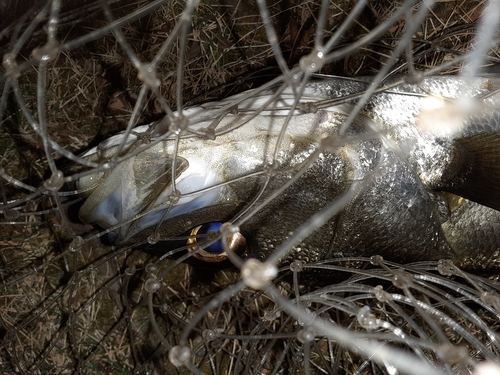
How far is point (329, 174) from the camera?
1.83 metres

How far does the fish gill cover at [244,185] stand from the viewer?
1.65 metres

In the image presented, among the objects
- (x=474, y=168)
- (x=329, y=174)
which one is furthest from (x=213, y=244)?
(x=474, y=168)

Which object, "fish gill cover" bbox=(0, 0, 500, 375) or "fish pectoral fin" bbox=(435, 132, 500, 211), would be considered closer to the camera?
"fish gill cover" bbox=(0, 0, 500, 375)

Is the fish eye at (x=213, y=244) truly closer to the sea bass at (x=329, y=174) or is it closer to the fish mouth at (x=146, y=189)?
the sea bass at (x=329, y=174)

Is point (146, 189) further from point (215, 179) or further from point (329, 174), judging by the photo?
point (329, 174)

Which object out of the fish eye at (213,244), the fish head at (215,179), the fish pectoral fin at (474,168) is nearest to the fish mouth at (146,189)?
the fish head at (215,179)

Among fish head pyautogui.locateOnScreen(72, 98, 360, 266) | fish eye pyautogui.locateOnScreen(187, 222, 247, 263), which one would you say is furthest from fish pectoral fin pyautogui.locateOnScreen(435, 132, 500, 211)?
fish eye pyautogui.locateOnScreen(187, 222, 247, 263)

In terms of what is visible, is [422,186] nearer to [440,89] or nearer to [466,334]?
[440,89]

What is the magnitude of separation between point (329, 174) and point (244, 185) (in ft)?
0.91

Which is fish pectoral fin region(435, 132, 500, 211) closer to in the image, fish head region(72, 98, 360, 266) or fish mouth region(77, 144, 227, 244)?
fish head region(72, 98, 360, 266)

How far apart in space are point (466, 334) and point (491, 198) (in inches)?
25.6

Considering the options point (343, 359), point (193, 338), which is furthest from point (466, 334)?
point (193, 338)

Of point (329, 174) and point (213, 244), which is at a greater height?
point (329, 174)

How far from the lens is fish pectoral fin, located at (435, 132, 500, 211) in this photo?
1926mm
